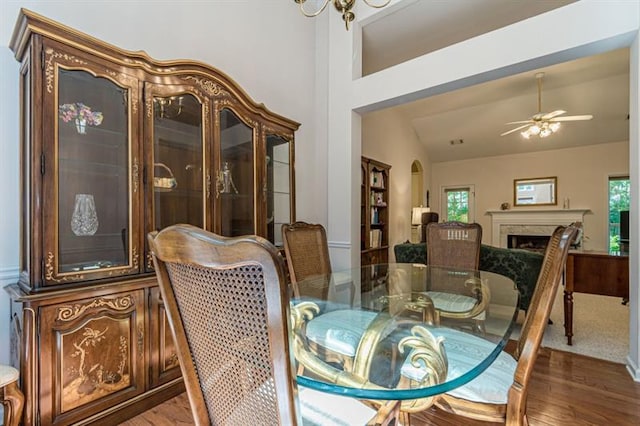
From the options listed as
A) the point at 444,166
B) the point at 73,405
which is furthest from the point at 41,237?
the point at 444,166

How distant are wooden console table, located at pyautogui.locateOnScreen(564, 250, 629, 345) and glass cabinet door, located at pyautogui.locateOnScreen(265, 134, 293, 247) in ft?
8.51

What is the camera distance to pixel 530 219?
7102mm

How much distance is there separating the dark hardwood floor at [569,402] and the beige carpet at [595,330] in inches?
10.1

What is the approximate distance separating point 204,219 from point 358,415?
5.04 feet

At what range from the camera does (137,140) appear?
1699mm

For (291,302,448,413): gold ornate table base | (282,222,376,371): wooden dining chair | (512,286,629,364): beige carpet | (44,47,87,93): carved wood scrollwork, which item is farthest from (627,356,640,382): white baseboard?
(44,47,87,93): carved wood scrollwork

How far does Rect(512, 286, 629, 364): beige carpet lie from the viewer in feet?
8.21

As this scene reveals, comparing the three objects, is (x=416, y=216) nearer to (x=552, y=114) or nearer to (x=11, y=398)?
(x=552, y=114)

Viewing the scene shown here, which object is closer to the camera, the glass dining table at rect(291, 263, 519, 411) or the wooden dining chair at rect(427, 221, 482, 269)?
the glass dining table at rect(291, 263, 519, 411)

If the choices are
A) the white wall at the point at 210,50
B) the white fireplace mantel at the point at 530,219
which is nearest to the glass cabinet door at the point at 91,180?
the white wall at the point at 210,50

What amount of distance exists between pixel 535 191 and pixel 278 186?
709 centimetres

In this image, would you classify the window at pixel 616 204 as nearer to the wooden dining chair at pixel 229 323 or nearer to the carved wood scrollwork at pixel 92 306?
the wooden dining chair at pixel 229 323

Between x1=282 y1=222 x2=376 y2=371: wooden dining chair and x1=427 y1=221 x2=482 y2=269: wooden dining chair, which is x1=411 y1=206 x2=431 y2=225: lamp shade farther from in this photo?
x1=282 y1=222 x2=376 y2=371: wooden dining chair

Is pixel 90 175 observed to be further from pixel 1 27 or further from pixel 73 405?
pixel 73 405
